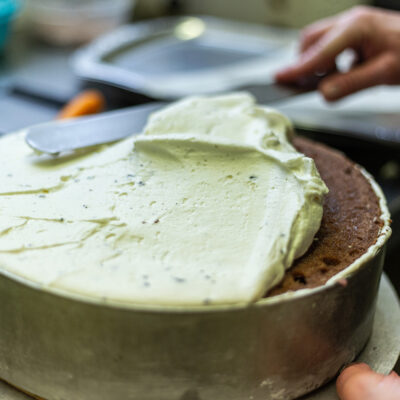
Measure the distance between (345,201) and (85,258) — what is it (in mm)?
480

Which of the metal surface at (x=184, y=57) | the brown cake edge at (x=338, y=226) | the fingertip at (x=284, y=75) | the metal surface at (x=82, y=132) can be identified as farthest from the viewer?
the metal surface at (x=184, y=57)

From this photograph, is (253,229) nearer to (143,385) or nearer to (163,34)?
(143,385)

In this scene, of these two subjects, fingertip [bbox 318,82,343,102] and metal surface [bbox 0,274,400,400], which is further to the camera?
fingertip [bbox 318,82,343,102]

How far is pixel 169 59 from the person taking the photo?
2256mm

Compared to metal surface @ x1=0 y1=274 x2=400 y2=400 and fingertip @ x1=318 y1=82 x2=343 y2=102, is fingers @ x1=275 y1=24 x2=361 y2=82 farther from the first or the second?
metal surface @ x1=0 y1=274 x2=400 y2=400

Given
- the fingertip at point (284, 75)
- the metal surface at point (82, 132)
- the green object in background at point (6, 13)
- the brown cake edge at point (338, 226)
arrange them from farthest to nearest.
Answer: the green object in background at point (6, 13) → the fingertip at point (284, 75) → the metal surface at point (82, 132) → the brown cake edge at point (338, 226)

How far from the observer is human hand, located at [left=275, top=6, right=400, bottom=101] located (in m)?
1.55

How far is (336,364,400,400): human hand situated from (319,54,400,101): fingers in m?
0.92

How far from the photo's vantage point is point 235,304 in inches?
26.8

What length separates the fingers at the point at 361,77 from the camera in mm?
1554

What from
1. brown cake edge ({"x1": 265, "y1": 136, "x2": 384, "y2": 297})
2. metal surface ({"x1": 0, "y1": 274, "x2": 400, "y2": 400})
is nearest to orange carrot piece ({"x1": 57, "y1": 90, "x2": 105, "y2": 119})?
brown cake edge ({"x1": 265, "y1": 136, "x2": 384, "y2": 297})

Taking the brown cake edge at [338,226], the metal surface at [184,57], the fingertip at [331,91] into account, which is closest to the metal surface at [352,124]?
the fingertip at [331,91]

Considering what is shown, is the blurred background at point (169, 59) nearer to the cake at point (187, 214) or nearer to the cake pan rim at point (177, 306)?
the cake at point (187, 214)

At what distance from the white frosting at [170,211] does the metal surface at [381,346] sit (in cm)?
22
